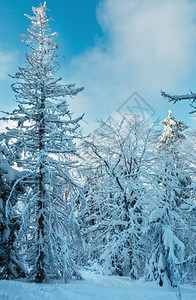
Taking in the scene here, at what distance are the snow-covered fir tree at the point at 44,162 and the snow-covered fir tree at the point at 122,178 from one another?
Answer: 2639 millimetres

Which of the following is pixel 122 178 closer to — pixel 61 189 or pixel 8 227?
pixel 61 189

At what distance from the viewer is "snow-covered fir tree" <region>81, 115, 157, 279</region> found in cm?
1145

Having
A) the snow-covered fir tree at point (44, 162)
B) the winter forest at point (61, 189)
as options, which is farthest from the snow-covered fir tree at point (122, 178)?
the snow-covered fir tree at point (44, 162)

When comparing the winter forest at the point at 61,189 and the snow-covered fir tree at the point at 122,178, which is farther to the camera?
the snow-covered fir tree at the point at 122,178

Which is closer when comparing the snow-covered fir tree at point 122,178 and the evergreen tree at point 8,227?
the evergreen tree at point 8,227

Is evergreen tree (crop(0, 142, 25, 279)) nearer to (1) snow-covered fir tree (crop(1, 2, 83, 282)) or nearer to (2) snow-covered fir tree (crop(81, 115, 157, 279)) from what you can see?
(1) snow-covered fir tree (crop(1, 2, 83, 282))

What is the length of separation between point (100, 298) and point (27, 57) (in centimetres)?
1121

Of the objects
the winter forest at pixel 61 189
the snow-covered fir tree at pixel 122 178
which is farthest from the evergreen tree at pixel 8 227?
the snow-covered fir tree at pixel 122 178

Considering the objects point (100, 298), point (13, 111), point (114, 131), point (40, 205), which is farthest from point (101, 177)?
point (100, 298)

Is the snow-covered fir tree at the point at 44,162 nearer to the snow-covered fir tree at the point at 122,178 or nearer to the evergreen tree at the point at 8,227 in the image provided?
the evergreen tree at the point at 8,227

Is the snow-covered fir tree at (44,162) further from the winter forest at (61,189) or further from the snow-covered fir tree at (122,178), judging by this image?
the snow-covered fir tree at (122,178)

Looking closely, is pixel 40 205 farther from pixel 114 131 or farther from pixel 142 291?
pixel 114 131

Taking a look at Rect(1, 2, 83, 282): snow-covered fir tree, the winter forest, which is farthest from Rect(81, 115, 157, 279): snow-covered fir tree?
Rect(1, 2, 83, 282): snow-covered fir tree

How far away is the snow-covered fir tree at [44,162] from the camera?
819cm
